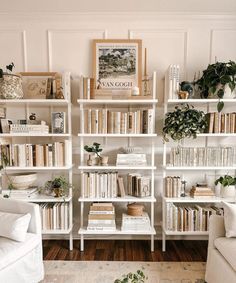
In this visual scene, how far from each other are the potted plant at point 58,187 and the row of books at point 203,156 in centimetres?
127

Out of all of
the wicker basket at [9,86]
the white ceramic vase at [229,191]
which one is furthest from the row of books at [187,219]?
the wicker basket at [9,86]

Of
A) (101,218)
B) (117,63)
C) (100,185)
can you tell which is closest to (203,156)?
(100,185)

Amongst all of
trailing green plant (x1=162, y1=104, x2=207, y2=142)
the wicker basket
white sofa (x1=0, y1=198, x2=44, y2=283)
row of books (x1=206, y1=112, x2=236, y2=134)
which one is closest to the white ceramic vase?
row of books (x1=206, y1=112, x2=236, y2=134)

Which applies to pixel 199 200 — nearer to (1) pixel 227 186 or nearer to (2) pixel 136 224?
(1) pixel 227 186

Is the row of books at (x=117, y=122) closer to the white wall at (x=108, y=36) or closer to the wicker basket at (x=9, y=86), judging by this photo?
the white wall at (x=108, y=36)

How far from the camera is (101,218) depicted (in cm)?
235

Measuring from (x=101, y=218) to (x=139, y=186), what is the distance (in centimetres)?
56

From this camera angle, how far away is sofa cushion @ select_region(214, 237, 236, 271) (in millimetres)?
1557

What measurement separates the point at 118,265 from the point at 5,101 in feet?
6.87

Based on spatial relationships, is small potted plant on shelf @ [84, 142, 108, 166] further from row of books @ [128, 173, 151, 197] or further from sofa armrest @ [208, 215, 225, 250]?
sofa armrest @ [208, 215, 225, 250]

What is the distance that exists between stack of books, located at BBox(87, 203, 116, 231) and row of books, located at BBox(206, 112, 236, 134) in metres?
1.45

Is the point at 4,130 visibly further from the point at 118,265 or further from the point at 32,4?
the point at 118,265

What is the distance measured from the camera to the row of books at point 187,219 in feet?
7.70

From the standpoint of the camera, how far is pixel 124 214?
8.11 ft
